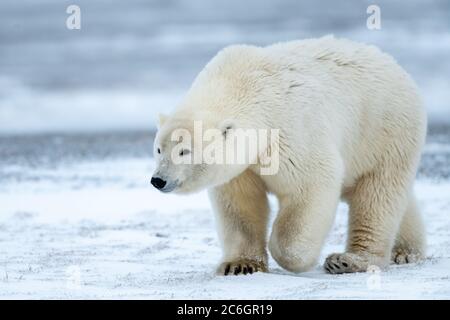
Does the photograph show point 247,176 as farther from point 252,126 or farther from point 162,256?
point 162,256

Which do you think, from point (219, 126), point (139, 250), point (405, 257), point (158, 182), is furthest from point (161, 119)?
point (405, 257)

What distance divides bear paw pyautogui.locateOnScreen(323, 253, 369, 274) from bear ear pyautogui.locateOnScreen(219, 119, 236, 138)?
159 cm

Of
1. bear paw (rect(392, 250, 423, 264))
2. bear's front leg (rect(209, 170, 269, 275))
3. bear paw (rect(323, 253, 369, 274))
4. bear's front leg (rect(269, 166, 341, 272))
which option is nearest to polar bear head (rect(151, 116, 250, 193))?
bear's front leg (rect(209, 170, 269, 275))

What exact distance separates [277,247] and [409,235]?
1.95 m

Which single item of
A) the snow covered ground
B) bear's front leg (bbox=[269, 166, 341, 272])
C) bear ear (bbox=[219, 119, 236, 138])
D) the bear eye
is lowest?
the snow covered ground

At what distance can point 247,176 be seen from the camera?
6977mm

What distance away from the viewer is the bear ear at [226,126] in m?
6.33

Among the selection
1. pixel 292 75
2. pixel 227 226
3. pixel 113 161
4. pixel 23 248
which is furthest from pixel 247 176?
pixel 113 161

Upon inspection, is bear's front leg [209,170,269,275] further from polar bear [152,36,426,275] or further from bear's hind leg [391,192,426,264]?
bear's hind leg [391,192,426,264]

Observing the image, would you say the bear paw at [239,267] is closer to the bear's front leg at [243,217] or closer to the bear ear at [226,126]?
the bear's front leg at [243,217]

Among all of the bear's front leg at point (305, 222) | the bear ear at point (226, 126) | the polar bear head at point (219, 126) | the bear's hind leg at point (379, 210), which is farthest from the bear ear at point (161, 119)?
the bear's hind leg at point (379, 210)

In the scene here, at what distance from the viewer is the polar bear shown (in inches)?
259

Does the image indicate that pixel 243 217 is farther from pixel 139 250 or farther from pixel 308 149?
pixel 139 250

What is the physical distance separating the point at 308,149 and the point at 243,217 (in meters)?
0.83
